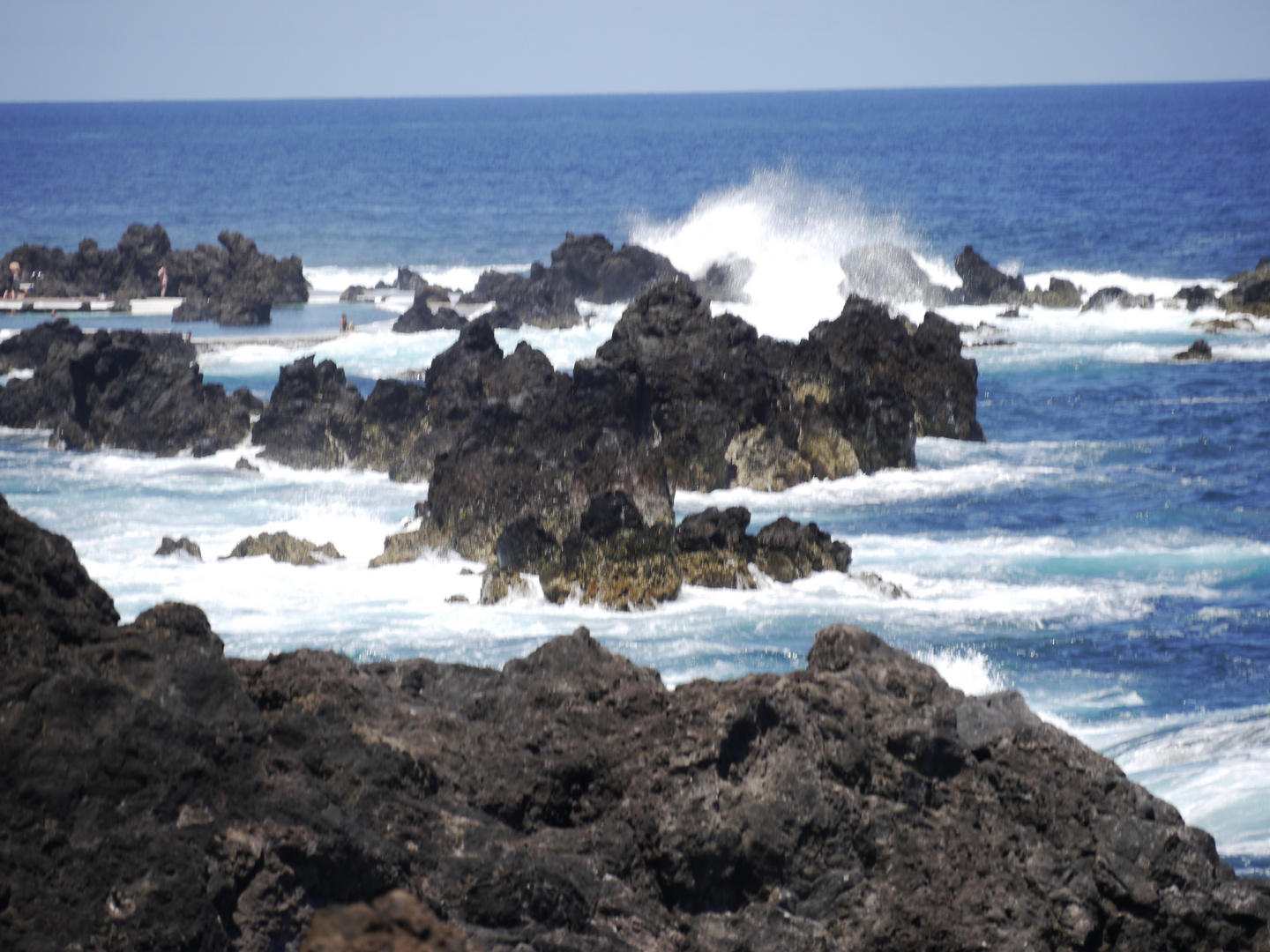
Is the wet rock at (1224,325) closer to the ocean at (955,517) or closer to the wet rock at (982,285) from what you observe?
the ocean at (955,517)

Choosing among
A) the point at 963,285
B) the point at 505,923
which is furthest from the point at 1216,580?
the point at 963,285

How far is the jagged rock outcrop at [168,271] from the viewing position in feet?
154

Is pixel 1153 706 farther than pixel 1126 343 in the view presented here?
No

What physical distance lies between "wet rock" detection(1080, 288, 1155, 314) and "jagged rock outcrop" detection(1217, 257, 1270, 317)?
2109 millimetres

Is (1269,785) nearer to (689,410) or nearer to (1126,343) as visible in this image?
(689,410)

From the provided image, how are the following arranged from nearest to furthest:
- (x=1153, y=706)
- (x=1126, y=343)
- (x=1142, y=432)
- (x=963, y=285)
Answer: (x=1153, y=706) → (x=1142, y=432) → (x=1126, y=343) → (x=963, y=285)

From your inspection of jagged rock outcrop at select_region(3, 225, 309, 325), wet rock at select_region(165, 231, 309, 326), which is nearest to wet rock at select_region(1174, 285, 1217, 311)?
wet rock at select_region(165, 231, 309, 326)

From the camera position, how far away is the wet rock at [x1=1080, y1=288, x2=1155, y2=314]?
1725 inches

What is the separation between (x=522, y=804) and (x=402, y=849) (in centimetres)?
84

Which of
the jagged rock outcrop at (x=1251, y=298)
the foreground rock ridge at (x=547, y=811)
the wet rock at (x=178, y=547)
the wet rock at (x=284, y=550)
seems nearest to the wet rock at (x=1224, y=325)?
the jagged rock outcrop at (x=1251, y=298)

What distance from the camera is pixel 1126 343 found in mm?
38000

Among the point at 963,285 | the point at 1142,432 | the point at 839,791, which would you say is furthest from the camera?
the point at 963,285

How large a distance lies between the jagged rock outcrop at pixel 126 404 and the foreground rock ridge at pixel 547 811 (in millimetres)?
20246

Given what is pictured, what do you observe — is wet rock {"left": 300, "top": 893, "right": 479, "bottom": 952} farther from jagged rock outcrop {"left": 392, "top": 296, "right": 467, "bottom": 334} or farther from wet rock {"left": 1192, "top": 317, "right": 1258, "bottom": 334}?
wet rock {"left": 1192, "top": 317, "right": 1258, "bottom": 334}
